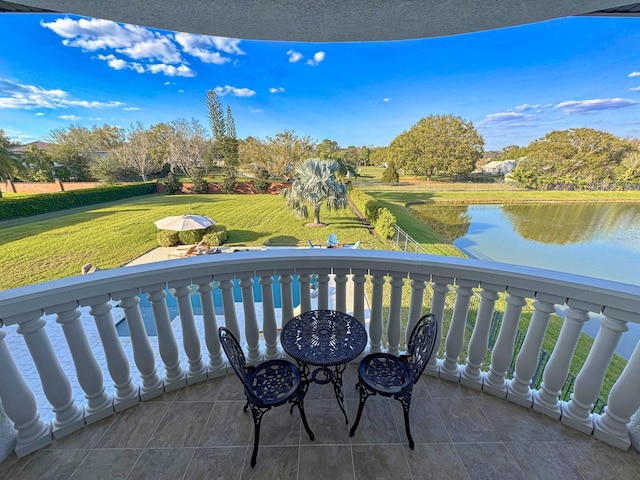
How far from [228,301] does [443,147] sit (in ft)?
99.0

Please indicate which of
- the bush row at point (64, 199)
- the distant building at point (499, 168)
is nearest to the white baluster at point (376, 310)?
the bush row at point (64, 199)

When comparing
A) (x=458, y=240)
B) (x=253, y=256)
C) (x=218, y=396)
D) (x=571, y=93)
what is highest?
(x=571, y=93)

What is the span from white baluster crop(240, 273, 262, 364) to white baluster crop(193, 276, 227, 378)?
0.56ft

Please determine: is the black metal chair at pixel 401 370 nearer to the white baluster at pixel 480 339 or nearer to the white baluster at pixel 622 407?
the white baluster at pixel 480 339

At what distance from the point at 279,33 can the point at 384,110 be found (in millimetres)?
25185

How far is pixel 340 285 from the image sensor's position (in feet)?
4.97

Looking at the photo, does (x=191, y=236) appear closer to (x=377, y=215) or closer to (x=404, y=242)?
(x=377, y=215)

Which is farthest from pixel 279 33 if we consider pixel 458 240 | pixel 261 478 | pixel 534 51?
pixel 534 51

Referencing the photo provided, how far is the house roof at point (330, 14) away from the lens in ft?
3.44

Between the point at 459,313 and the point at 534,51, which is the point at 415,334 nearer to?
the point at 459,313

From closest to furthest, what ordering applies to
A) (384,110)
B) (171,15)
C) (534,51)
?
(171,15)
(534,51)
(384,110)

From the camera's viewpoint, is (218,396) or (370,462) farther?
(218,396)

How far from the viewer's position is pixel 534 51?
1625 centimetres

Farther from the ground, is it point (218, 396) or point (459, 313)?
point (459, 313)
